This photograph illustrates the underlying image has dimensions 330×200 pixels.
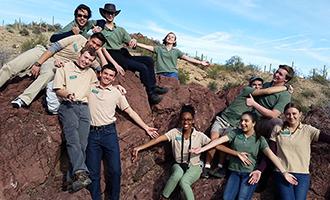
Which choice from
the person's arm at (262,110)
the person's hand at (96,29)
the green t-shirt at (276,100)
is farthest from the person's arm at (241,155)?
the person's hand at (96,29)

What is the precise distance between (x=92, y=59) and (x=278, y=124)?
3269 millimetres

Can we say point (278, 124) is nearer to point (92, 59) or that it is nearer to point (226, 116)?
point (226, 116)

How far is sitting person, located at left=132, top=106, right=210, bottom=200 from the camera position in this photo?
21.0 feet

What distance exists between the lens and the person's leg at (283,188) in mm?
6102

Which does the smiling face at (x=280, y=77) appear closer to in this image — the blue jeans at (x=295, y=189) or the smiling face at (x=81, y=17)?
the blue jeans at (x=295, y=189)

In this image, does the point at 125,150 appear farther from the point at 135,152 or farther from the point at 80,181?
the point at 80,181

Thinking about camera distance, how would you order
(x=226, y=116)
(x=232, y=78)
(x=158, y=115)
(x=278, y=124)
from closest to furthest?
(x=278, y=124) < (x=226, y=116) < (x=158, y=115) < (x=232, y=78)

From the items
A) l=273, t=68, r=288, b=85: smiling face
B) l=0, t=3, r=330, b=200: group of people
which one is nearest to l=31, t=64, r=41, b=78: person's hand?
l=0, t=3, r=330, b=200: group of people

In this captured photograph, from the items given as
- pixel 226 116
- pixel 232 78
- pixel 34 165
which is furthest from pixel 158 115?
pixel 232 78

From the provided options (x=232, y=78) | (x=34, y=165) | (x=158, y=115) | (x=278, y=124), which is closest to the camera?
(x=34, y=165)

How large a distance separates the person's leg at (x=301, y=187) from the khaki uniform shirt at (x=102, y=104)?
3051mm

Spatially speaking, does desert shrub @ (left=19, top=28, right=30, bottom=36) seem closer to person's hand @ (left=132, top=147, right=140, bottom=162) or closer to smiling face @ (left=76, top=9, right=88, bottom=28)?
smiling face @ (left=76, top=9, right=88, bottom=28)

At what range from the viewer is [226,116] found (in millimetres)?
7262

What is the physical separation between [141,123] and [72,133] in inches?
59.5
